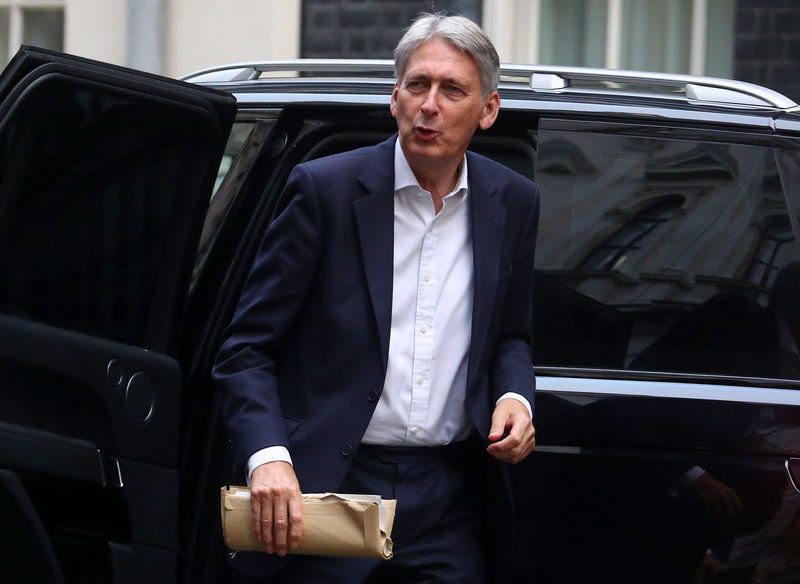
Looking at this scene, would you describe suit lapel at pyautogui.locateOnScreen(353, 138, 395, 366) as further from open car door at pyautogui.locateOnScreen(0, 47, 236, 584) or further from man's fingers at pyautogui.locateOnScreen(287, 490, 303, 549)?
open car door at pyautogui.locateOnScreen(0, 47, 236, 584)

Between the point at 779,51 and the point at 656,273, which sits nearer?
the point at 656,273

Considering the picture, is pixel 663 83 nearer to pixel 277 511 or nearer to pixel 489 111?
pixel 489 111

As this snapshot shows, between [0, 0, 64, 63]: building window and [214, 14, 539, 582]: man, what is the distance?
670cm

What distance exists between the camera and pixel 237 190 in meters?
3.07

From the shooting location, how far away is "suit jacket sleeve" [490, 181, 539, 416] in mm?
2512

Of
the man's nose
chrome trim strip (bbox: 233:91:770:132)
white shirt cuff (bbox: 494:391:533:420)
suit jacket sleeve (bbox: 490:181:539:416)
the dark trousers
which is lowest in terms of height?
the dark trousers

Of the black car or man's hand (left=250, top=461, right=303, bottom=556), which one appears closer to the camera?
man's hand (left=250, top=461, right=303, bottom=556)

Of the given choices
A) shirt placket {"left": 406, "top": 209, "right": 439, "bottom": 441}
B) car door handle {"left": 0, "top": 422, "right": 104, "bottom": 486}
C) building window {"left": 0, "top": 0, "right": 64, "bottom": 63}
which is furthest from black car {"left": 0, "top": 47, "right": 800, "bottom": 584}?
building window {"left": 0, "top": 0, "right": 64, "bottom": 63}

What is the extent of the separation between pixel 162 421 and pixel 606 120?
118cm

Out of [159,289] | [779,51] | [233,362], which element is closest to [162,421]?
[159,289]

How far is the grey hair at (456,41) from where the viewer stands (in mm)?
2414

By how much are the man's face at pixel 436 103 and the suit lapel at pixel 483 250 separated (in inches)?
4.3

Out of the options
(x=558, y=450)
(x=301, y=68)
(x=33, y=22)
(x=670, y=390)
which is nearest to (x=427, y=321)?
(x=558, y=450)

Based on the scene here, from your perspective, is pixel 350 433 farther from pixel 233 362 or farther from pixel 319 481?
pixel 233 362
